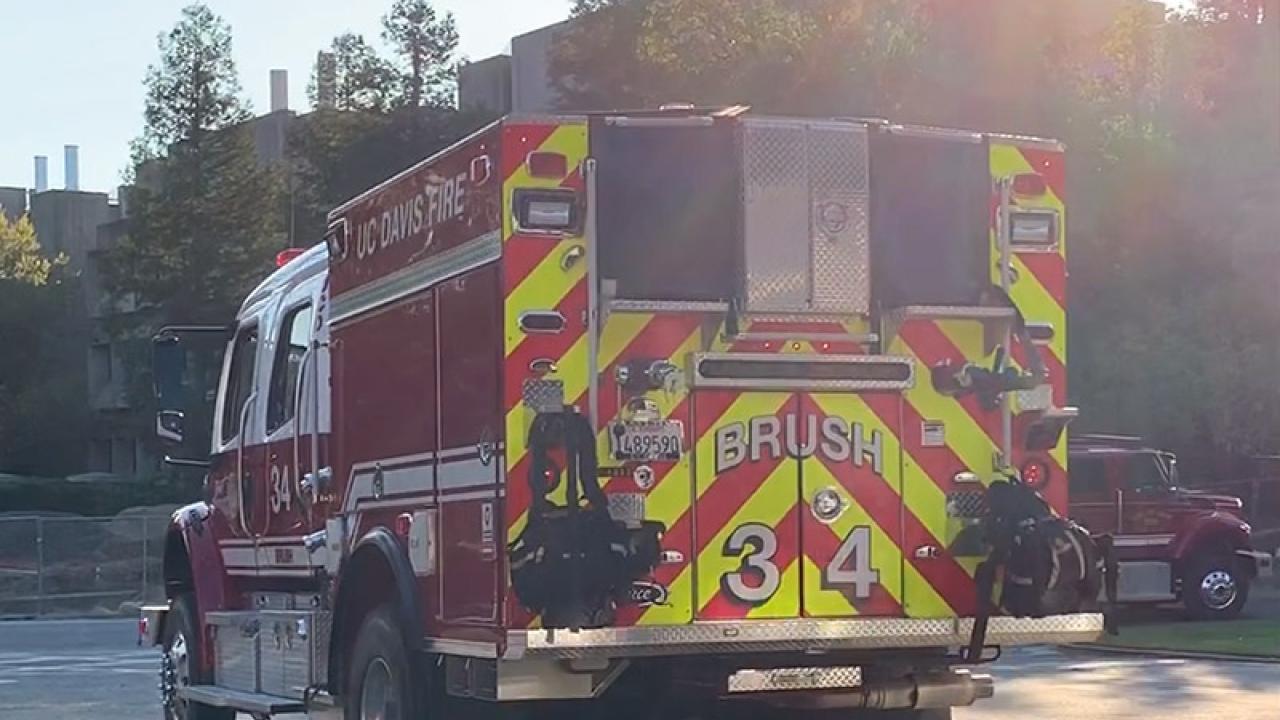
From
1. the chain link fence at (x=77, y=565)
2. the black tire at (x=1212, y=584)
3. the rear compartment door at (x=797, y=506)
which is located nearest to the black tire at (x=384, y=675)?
the rear compartment door at (x=797, y=506)

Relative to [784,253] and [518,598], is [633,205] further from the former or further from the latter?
[518,598]

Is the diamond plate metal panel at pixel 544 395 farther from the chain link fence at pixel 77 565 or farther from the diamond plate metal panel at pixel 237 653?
the chain link fence at pixel 77 565

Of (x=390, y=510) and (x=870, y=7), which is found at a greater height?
(x=870, y=7)

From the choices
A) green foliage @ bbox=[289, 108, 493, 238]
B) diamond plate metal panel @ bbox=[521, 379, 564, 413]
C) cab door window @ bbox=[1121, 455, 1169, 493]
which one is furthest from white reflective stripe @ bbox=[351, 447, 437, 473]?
green foliage @ bbox=[289, 108, 493, 238]

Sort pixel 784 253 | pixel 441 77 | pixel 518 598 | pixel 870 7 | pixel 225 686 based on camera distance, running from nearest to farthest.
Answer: pixel 518 598
pixel 784 253
pixel 225 686
pixel 870 7
pixel 441 77

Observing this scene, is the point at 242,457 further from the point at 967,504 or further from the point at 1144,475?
the point at 1144,475

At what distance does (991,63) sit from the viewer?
35.4m

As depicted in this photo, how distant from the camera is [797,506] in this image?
8727 mm

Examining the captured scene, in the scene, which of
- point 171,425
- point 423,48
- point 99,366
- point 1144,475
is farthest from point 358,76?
point 171,425

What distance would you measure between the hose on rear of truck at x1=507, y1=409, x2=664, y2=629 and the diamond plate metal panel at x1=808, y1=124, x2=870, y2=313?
1298mm

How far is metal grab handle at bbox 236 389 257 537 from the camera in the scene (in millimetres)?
12352

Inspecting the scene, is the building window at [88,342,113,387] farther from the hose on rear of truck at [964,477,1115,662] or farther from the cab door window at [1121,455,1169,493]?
the hose on rear of truck at [964,477,1115,662]

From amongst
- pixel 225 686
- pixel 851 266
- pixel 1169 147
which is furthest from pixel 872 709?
pixel 1169 147

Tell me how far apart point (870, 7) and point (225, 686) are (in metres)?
29.4
